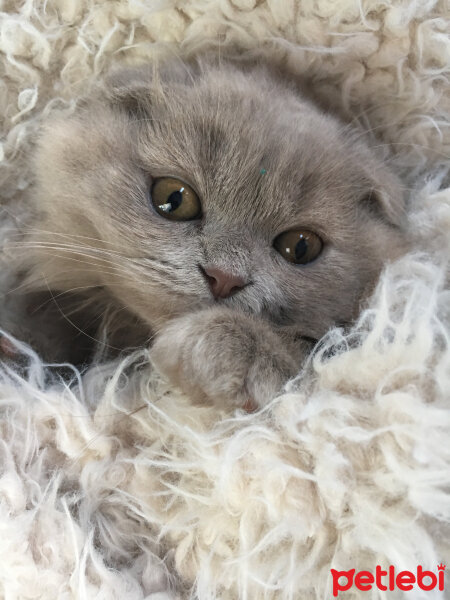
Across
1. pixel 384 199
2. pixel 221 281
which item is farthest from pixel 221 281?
pixel 384 199

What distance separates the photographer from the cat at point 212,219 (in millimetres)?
831

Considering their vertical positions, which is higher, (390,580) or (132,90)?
(132,90)

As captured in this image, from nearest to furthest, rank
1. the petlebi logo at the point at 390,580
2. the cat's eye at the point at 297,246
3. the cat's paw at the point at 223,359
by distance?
the petlebi logo at the point at 390,580 → the cat's paw at the point at 223,359 → the cat's eye at the point at 297,246

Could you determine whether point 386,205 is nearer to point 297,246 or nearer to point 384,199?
point 384,199

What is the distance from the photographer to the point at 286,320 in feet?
3.00

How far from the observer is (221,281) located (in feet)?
2.82

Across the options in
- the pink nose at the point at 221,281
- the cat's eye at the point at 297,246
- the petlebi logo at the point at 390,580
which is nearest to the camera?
the petlebi logo at the point at 390,580

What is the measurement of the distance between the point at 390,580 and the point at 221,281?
0.43 metres

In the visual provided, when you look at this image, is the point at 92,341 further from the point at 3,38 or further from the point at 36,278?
the point at 3,38

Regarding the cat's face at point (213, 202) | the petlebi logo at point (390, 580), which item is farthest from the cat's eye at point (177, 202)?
the petlebi logo at point (390, 580)

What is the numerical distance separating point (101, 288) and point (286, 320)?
36cm

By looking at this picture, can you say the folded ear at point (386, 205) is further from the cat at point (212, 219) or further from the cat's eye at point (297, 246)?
the cat's eye at point (297, 246)

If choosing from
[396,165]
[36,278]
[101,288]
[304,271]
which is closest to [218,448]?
[304,271]

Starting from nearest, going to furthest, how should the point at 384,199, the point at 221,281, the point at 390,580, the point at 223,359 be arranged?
the point at 390,580 → the point at 223,359 → the point at 221,281 → the point at 384,199
